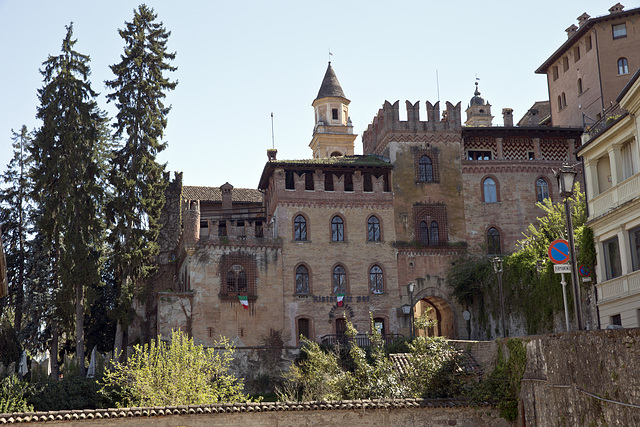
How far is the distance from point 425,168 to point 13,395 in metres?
23.6

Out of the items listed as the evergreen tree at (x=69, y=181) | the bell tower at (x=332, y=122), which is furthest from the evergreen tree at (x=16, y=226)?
the bell tower at (x=332, y=122)

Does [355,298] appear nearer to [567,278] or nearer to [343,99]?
[567,278]

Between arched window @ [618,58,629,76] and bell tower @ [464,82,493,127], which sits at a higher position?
bell tower @ [464,82,493,127]

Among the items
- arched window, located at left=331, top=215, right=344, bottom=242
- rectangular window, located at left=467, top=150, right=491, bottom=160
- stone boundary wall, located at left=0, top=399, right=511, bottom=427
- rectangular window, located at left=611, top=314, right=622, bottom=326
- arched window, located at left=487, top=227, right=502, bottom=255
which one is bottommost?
stone boundary wall, located at left=0, top=399, right=511, bottom=427

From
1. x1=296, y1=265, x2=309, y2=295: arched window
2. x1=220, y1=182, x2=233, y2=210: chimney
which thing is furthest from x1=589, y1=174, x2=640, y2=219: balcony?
x1=220, y1=182, x2=233, y2=210: chimney

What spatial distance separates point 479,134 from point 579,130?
5467 mm

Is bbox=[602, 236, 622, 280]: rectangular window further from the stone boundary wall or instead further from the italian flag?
the italian flag

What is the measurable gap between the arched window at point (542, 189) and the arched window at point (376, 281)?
9873mm

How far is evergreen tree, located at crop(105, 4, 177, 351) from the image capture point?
4106 cm

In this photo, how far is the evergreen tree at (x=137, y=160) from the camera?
135 ft

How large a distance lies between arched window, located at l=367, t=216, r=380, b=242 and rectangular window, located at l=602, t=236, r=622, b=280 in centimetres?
1744

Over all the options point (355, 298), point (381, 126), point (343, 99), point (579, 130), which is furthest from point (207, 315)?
point (343, 99)

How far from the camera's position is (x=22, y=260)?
45.0m

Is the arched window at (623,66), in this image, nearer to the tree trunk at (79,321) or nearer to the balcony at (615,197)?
the balcony at (615,197)
